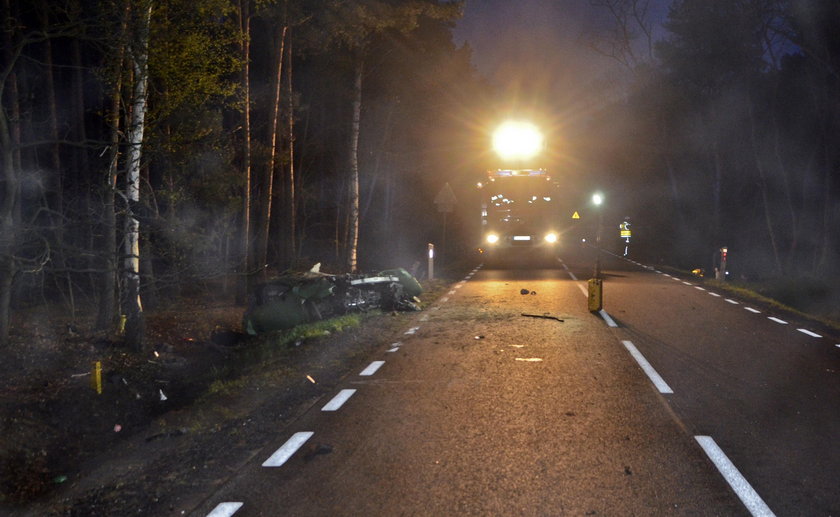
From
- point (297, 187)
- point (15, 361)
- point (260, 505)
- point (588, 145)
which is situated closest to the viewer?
point (260, 505)

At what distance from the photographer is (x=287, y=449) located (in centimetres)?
618

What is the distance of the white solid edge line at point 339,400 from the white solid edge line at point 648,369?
3643 mm

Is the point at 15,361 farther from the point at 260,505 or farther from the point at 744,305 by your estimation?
the point at 744,305

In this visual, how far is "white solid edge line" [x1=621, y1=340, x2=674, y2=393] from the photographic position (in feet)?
28.1

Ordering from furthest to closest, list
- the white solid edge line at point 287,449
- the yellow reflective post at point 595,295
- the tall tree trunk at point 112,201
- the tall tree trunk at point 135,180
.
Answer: the yellow reflective post at point 595,295, the tall tree trunk at point 135,180, the tall tree trunk at point 112,201, the white solid edge line at point 287,449

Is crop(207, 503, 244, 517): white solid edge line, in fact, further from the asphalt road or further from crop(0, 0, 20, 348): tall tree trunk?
crop(0, 0, 20, 348): tall tree trunk

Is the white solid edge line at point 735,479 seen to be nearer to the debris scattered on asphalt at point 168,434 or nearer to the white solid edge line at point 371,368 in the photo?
the white solid edge line at point 371,368

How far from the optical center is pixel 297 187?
35.9m

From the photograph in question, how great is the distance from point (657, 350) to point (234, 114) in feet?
67.3

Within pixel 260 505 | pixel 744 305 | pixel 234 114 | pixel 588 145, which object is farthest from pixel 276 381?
pixel 588 145

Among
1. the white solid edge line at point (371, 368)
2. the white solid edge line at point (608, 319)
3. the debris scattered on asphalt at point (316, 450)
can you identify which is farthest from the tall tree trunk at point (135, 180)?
the white solid edge line at point (608, 319)

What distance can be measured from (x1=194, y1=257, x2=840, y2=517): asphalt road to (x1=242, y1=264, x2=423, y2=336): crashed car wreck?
3.08 metres

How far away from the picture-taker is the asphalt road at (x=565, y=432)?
5012 mm

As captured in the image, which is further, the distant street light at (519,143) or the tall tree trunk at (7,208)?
the distant street light at (519,143)
